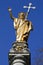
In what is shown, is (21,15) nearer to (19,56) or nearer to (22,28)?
(22,28)

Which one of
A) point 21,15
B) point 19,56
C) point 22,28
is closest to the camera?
point 19,56

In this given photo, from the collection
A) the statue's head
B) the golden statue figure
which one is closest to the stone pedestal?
the golden statue figure

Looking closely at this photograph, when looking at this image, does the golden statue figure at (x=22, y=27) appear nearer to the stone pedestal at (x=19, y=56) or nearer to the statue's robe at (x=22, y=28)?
the statue's robe at (x=22, y=28)

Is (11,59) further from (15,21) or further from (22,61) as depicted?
(15,21)

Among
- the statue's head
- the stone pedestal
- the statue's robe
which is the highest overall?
the statue's head

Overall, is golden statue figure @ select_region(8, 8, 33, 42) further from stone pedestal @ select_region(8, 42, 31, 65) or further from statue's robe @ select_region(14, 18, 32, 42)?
stone pedestal @ select_region(8, 42, 31, 65)

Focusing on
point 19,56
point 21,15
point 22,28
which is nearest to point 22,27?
point 22,28

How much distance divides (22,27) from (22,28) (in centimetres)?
7

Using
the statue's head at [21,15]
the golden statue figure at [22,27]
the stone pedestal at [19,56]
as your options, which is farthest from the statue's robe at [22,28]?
the stone pedestal at [19,56]

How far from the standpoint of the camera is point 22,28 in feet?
70.1

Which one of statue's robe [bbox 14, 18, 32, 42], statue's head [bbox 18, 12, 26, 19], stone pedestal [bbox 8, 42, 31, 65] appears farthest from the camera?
statue's head [bbox 18, 12, 26, 19]

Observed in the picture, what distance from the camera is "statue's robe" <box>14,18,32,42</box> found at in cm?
2103

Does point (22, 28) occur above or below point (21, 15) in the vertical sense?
below

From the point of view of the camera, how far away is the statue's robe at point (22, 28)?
828 inches
